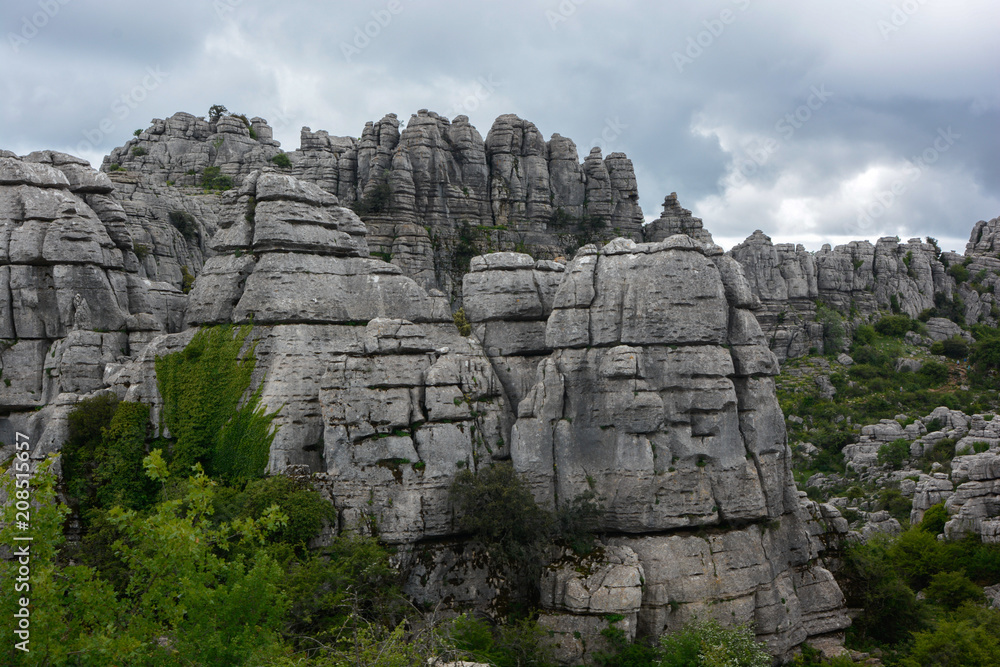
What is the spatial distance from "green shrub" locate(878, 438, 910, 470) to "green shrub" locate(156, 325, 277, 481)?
159 feet

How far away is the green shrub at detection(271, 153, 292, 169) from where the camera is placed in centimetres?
7575

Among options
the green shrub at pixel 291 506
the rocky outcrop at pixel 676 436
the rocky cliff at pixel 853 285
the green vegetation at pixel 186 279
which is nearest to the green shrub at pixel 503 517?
the rocky outcrop at pixel 676 436

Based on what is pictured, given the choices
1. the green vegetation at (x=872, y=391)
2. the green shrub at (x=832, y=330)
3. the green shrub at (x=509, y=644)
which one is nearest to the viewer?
the green shrub at (x=509, y=644)

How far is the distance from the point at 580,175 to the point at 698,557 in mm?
57876

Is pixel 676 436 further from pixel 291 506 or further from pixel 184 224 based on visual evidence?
pixel 184 224

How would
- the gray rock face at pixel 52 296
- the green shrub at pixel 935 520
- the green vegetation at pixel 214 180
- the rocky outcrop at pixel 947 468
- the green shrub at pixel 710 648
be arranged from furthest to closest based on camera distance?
the green vegetation at pixel 214 180, the green shrub at pixel 935 520, the rocky outcrop at pixel 947 468, the gray rock face at pixel 52 296, the green shrub at pixel 710 648

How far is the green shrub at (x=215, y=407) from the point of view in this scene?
30188mm

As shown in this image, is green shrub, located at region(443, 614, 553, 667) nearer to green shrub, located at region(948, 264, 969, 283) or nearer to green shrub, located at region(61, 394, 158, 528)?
green shrub, located at region(61, 394, 158, 528)

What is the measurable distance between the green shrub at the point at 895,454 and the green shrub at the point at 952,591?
20754 mm

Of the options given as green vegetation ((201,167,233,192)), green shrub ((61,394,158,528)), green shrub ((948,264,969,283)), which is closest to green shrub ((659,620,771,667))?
green shrub ((61,394,158,528))

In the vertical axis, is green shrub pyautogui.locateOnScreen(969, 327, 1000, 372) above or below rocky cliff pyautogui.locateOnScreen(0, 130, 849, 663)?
above

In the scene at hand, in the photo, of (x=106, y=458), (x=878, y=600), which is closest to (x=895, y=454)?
(x=878, y=600)

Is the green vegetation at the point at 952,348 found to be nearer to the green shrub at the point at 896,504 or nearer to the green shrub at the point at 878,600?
the green shrub at the point at 896,504

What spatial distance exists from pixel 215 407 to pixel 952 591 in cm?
3670
